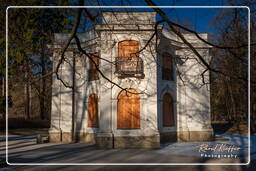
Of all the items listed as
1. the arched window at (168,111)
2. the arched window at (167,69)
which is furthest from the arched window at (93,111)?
the arched window at (167,69)

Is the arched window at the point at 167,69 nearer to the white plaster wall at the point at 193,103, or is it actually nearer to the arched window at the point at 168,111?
the white plaster wall at the point at 193,103

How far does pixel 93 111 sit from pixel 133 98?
3.83 meters

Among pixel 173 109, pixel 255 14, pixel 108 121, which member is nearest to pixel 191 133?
pixel 173 109

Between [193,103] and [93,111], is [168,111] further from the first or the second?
[93,111]

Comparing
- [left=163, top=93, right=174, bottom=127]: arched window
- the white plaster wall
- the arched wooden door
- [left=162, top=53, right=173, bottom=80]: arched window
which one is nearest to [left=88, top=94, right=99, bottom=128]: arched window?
the arched wooden door

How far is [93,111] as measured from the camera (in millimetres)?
18188

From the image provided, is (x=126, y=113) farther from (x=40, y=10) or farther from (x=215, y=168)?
(x=40, y=10)

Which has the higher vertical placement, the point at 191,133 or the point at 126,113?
the point at 126,113

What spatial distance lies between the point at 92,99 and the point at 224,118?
2797cm

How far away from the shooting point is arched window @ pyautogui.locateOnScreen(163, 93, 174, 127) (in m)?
17.7

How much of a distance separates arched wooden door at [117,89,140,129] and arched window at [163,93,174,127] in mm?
2825

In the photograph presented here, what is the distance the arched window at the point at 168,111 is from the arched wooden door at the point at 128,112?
2.82 metres

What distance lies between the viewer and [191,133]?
61.3 ft

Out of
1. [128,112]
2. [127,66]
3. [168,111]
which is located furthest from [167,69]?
[128,112]
